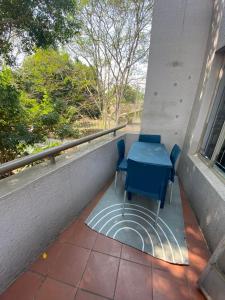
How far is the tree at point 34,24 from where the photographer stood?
196cm

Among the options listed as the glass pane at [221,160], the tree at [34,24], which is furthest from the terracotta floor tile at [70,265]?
the tree at [34,24]

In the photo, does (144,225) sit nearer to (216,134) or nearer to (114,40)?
(216,134)

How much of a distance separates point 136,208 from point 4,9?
10.5 ft

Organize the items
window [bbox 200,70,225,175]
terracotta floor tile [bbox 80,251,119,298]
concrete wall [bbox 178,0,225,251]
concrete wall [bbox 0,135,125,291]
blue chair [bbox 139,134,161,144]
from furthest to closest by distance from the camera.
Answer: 1. blue chair [bbox 139,134,161,144]
2. window [bbox 200,70,225,175]
3. concrete wall [bbox 178,0,225,251]
4. terracotta floor tile [bbox 80,251,119,298]
5. concrete wall [bbox 0,135,125,291]

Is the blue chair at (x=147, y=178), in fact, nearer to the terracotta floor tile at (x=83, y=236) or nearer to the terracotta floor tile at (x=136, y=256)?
the terracotta floor tile at (x=136, y=256)

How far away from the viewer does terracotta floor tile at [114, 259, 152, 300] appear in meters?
1.11

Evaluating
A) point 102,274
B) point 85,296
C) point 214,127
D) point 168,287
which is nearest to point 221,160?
point 214,127

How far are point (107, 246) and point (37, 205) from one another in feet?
2.70

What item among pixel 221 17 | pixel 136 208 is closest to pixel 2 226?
pixel 136 208

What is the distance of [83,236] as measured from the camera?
5.14ft

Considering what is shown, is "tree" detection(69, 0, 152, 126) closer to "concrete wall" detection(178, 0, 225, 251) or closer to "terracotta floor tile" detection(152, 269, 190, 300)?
"concrete wall" detection(178, 0, 225, 251)

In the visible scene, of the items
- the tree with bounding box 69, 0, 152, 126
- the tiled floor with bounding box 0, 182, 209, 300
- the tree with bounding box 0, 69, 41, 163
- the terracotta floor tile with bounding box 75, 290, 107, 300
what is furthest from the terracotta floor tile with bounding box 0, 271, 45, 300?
the tree with bounding box 69, 0, 152, 126

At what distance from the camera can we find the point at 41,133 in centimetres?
297

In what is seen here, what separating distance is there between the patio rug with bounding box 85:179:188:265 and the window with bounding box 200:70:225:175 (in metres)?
0.83
